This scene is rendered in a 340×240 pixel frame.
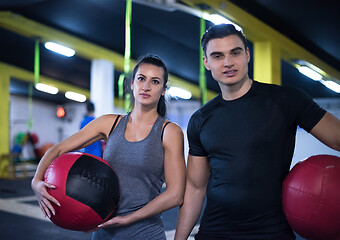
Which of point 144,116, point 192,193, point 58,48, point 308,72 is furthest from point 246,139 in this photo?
point 308,72

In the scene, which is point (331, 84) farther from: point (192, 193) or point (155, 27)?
point (192, 193)

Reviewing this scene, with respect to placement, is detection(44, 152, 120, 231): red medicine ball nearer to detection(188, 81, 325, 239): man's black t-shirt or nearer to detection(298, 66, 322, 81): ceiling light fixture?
detection(188, 81, 325, 239): man's black t-shirt

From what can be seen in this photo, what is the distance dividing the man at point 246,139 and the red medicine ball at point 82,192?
388 millimetres

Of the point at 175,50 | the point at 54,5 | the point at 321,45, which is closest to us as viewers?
the point at 54,5

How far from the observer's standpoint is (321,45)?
7727 millimetres

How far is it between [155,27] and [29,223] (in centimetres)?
449

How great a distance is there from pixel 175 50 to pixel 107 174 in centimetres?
761

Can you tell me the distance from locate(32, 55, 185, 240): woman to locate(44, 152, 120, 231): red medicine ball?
42 mm

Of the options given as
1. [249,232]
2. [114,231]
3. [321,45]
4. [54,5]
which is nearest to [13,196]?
[54,5]

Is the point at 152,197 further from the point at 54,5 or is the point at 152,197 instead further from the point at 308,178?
the point at 54,5

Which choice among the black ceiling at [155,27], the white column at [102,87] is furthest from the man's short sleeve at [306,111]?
the white column at [102,87]

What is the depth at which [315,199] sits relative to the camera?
1158mm

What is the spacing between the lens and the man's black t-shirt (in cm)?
126

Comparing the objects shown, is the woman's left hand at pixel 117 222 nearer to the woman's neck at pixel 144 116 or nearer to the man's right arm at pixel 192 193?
the man's right arm at pixel 192 193
